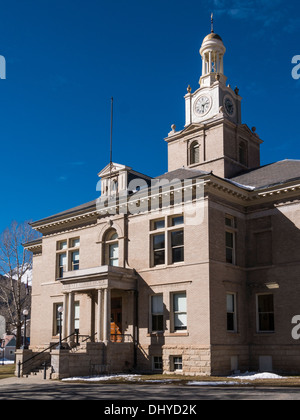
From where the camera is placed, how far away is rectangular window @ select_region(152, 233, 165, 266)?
101 feet

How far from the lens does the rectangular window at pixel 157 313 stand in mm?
29828

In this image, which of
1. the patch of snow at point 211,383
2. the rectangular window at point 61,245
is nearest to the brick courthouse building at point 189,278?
the rectangular window at point 61,245

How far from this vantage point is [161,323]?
29797mm

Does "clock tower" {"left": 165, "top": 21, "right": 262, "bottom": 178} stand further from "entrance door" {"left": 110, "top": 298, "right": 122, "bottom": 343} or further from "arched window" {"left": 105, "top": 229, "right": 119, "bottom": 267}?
"entrance door" {"left": 110, "top": 298, "right": 122, "bottom": 343}

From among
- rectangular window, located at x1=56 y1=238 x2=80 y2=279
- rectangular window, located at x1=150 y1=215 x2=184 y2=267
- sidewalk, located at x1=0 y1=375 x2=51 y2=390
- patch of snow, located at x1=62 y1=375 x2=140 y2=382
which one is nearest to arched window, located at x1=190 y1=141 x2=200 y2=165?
rectangular window, located at x1=150 y1=215 x2=184 y2=267

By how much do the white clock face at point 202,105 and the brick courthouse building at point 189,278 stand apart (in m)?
6.85

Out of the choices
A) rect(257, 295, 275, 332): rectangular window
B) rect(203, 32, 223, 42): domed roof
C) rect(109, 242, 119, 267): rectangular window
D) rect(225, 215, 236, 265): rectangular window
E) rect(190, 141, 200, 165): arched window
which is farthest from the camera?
rect(203, 32, 223, 42): domed roof

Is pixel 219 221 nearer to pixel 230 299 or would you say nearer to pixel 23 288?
pixel 230 299

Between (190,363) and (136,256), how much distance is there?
7.23 meters

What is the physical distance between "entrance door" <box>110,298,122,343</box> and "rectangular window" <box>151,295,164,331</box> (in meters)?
2.49

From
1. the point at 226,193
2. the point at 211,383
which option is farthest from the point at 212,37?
the point at 211,383
